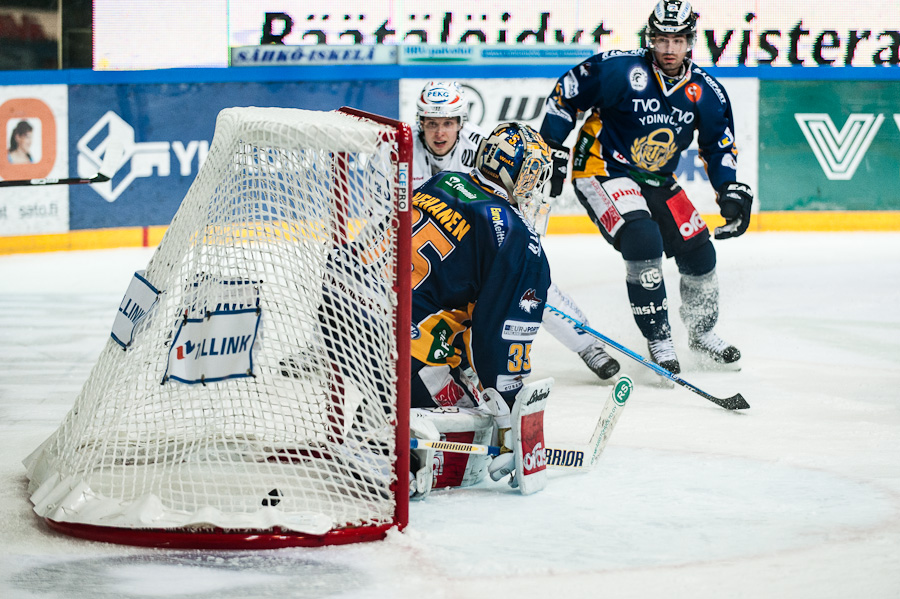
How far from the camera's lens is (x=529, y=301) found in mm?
2693

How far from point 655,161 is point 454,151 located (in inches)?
32.2

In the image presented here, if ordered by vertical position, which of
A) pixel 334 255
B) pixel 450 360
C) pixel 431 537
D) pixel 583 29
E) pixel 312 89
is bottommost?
pixel 431 537

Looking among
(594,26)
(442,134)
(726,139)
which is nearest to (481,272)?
(442,134)

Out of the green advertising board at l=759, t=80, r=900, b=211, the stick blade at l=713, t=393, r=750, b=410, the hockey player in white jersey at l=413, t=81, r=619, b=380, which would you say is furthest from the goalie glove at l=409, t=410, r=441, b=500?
the green advertising board at l=759, t=80, r=900, b=211

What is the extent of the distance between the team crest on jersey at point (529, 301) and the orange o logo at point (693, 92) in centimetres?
198

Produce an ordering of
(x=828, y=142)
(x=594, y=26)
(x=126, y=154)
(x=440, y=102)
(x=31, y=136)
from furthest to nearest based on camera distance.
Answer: (x=594, y=26)
(x=828, y=142)
(x=126, y=154)
(x=31, y=136)
(x=440, y=102)

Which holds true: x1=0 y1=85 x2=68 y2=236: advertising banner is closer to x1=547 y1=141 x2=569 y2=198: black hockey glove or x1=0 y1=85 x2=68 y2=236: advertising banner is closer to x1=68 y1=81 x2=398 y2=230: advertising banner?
x1=68 y1=81 x2=398 y2=230: advertising banner

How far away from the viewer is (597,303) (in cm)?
588

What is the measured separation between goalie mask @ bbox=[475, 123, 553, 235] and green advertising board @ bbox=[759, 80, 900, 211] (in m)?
6.15

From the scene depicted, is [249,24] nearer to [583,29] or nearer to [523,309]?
[583,29]

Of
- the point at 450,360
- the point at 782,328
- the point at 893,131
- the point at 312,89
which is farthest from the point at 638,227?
the point at 893,131

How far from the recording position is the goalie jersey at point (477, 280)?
267 centimetres

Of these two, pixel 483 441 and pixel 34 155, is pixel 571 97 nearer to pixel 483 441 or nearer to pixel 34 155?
pixel 483 441

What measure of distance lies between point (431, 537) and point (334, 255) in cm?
64
